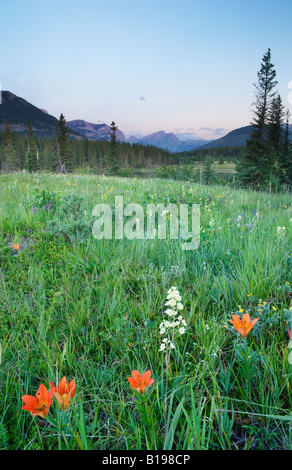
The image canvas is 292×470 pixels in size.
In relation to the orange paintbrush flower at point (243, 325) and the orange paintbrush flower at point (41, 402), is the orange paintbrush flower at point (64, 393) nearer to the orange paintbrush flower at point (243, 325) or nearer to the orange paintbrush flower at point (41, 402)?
the orange paintbrush flower at point (41, 402)

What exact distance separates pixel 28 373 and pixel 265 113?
40.5 metres

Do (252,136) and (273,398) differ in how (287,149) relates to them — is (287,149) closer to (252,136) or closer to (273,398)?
(252,136)

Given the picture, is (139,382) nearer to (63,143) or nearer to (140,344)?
(140,344)

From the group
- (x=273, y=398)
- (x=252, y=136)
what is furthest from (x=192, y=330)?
(x=252, y=136)

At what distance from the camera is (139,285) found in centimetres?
236
